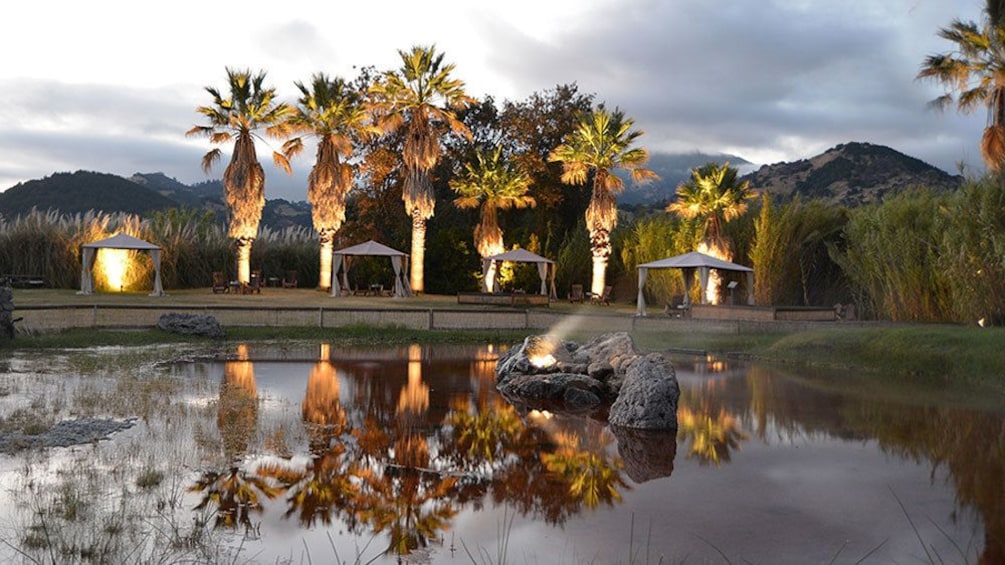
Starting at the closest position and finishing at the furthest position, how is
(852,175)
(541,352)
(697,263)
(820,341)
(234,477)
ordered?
(234,477) < (541,352) < (820,341) < (697,263) < (852,175)

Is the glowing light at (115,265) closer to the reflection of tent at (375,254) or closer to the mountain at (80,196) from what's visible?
the reflection of tent at (375,254)

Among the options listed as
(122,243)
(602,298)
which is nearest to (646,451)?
(602,298)

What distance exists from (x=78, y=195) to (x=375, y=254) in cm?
5650

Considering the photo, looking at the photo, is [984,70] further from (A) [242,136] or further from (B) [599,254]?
(A) [242,136]

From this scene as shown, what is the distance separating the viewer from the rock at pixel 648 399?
31.2 ft

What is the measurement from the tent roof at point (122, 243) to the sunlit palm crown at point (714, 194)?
1853 cm

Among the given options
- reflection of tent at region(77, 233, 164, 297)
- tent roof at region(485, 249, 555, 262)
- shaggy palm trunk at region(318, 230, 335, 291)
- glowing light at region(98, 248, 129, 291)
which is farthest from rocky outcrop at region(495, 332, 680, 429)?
shaggy palm trunk at region(318, 230, 335, 291)

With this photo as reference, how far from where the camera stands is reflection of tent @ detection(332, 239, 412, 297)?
32438 millimetres

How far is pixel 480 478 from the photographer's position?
277 inches

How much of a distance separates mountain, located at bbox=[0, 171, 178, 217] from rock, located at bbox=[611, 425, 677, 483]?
73729 mm

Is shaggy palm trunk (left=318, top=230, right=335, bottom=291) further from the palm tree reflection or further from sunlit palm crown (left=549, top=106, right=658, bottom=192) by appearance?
the palm tree reflection

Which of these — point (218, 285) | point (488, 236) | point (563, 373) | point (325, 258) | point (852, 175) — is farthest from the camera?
point (852, 175)

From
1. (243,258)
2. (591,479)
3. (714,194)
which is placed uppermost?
(714,194)

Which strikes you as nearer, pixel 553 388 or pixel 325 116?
pixel 553 388
